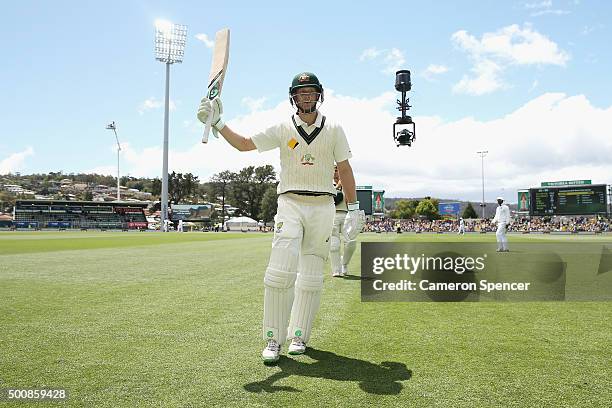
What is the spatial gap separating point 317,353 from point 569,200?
62.4 meters

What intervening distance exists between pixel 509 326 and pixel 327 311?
2.22m

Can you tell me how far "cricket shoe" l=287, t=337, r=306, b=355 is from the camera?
4.04 m

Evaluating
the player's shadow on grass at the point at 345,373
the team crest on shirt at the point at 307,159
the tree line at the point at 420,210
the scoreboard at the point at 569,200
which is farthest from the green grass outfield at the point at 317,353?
the tree line at the point at 420,210

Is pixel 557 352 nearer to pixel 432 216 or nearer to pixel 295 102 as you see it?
pixel 295 102

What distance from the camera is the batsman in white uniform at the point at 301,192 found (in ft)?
13.8

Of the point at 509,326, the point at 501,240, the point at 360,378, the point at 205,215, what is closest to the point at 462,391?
the point at 360,378

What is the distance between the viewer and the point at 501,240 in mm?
19516

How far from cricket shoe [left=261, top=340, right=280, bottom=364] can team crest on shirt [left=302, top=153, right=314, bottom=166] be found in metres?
1.64

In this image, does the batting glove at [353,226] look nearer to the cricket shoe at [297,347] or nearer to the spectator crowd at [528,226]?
the cricket shoe at [297,347]

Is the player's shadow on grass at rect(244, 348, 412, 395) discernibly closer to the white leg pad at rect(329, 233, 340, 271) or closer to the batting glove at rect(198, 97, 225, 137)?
the batting glove at rect(198, 97, 225, 137)

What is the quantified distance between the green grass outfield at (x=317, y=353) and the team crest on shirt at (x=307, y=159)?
1749 millimetres

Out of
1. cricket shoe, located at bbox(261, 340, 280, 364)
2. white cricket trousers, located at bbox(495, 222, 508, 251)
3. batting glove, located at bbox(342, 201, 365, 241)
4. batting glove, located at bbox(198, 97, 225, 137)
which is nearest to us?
cricket shoe, located at bbox(261, 340, 280, 364)

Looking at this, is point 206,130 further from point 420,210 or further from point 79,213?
point 420,210

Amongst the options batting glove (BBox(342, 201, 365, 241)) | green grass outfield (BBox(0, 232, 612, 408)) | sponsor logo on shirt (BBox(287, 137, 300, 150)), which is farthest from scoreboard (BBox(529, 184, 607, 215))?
sponsor logo on shirt (BBox(287, 137, 300, 150))
